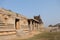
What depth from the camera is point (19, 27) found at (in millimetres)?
19109

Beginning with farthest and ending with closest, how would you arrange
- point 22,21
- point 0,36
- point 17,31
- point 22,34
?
1. point 22,21
2. point 22,34
3. point 17,31
4. point 0,36

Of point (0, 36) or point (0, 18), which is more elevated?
point (0, 18)

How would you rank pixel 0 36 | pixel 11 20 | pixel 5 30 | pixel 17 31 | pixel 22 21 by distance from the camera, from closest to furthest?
pixel 0 36
pixel 5 30
pixel 11 20
pixel 17 31
pixel 22 21

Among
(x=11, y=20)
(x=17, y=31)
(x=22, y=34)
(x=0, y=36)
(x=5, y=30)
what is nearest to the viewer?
(x=0, y=36)

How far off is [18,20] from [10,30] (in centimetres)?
344

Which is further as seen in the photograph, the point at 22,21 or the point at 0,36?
the point at 22,21

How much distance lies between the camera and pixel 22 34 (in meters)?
18.9

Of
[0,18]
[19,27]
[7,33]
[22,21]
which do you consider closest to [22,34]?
[19,27]

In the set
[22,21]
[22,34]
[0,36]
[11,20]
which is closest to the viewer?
[0,36]

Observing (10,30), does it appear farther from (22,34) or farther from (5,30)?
(22,34)

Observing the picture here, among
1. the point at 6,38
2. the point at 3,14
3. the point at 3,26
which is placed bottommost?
the point at 6,38

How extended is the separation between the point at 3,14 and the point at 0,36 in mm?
2437

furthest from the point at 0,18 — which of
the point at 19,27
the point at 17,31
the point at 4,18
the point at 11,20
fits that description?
the point at 19,27

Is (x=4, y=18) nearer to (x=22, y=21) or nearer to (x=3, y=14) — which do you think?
(x=3, y=14)
